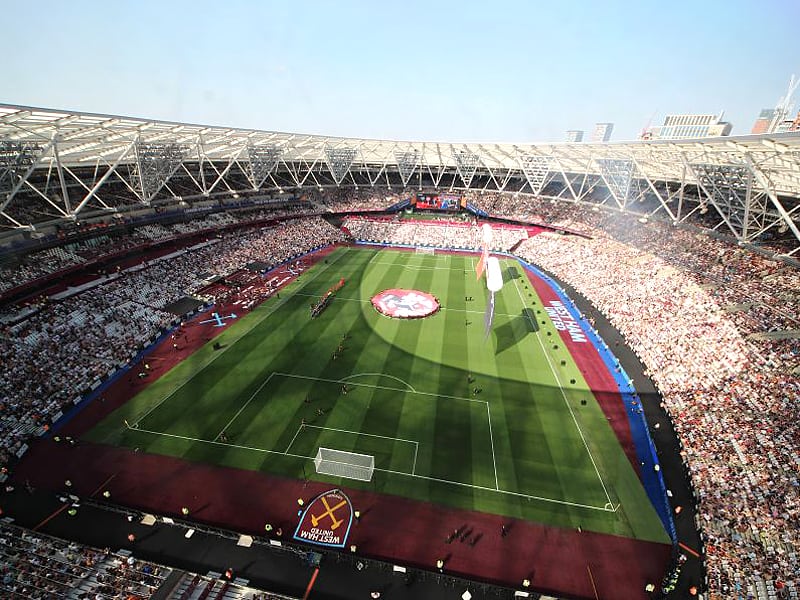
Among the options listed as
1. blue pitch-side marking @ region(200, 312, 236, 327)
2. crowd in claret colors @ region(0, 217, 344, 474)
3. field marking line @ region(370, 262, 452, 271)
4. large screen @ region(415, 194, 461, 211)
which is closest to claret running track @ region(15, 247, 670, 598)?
blue pitch-side marking @ region(200, 312, 236, 327)

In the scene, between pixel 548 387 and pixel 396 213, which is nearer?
pixel 548 387

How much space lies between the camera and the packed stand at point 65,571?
15.8 metres

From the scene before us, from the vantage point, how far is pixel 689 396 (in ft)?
87.9

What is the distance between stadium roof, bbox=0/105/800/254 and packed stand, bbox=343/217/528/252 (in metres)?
10.7

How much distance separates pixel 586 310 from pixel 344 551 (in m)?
36.1

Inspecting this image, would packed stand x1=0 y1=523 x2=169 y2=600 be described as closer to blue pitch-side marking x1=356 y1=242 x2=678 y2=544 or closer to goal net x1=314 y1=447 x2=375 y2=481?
goal net x1=314 y1=447 x2=375 y2=481

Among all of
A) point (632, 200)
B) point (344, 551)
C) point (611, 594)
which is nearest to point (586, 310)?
point (632, 200)

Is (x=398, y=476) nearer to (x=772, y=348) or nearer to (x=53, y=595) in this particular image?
(x=53, y=595)

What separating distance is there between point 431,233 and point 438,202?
13.7 meters

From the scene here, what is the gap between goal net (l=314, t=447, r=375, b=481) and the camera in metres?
22.5

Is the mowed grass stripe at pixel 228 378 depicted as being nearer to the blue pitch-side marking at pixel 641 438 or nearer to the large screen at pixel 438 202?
the blue pitch-side marking at pixel 641 438

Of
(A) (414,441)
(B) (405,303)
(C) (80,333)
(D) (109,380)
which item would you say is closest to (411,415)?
(A) (414,441)

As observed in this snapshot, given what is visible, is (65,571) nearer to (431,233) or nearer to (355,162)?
(431,233)

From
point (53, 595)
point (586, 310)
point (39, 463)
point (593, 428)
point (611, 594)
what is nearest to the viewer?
point (53, 595)
